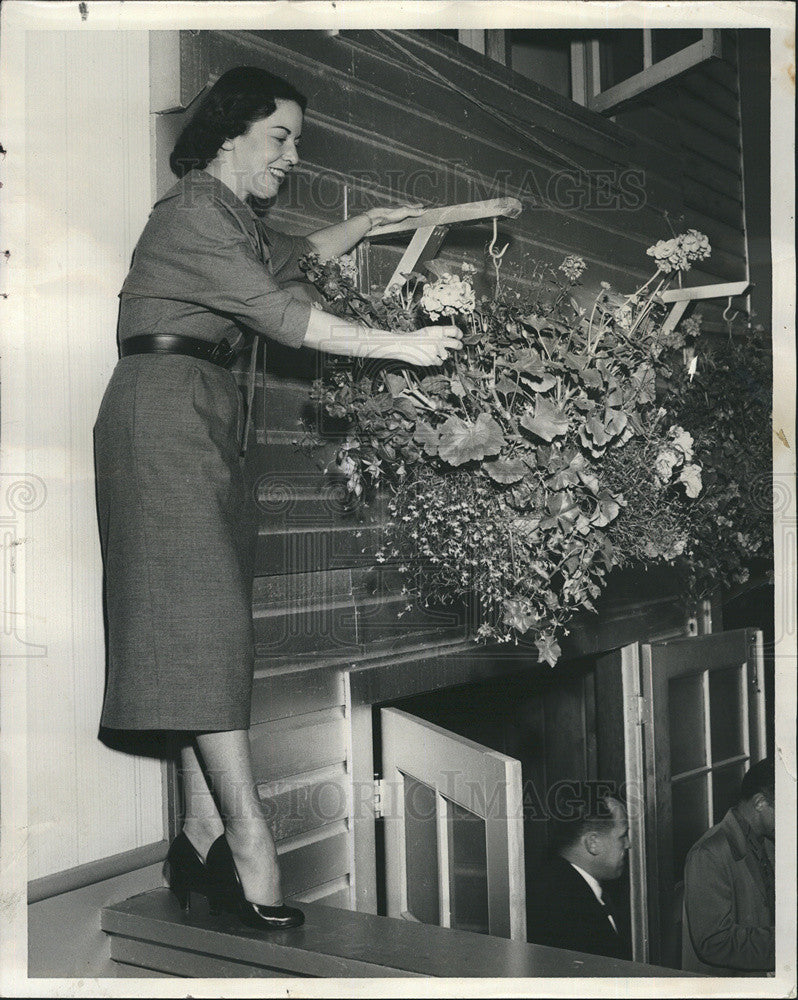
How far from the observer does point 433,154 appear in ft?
8.76

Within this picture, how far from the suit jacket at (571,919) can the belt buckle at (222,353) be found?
8.61ft

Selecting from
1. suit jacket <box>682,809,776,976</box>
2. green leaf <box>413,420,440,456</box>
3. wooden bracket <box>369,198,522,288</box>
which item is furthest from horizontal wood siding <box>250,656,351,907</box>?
suit jacket <box>682,809,776,976</box>

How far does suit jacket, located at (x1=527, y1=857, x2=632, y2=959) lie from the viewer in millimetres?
3564

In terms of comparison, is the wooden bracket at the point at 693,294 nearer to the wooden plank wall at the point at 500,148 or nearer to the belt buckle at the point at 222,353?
the wooden plank wall at the point at 500,148

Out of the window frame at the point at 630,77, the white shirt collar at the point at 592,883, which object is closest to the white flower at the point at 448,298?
the window frame at the point at 630,77

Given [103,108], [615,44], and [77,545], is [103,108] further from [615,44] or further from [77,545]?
[615,44]

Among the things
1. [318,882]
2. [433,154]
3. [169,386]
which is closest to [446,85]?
[433,154]

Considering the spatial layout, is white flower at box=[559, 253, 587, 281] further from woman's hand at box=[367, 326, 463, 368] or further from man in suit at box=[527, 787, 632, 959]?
man in suit at box=[527, 787, 632, 959]

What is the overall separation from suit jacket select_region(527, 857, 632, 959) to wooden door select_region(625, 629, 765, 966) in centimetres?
21

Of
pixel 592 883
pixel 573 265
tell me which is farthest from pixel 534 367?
pixel 592 883

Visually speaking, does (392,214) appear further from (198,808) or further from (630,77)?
(630,77)

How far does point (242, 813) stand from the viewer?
1.67 metres

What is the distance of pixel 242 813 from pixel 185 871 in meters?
0.29

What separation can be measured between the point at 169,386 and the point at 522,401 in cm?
71
